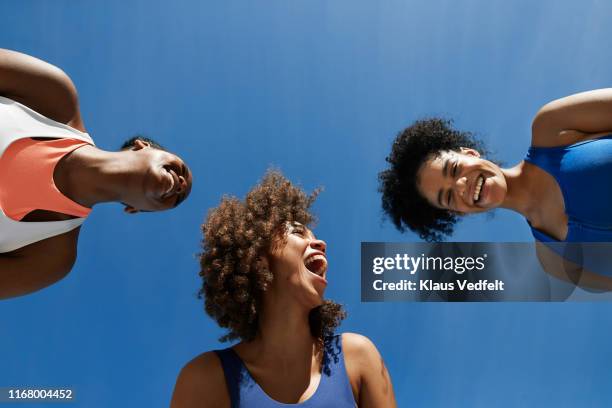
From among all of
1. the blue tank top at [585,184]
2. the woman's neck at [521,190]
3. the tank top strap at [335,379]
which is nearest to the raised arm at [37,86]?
the tank top strap at [335,379]

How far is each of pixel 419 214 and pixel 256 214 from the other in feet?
4.41

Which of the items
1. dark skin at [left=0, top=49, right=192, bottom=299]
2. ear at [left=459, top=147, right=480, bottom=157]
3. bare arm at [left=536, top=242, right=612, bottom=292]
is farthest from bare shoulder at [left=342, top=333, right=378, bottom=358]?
ear at [left=459, top=147, right=480, bottom=157]

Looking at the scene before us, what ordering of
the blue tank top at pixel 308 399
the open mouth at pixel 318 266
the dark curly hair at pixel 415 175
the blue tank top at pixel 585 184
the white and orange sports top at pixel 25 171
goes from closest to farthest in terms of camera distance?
the blue tank top at pixel 308 399 < the open mouth at pixel 318 266 < the blue tank top at pixel 585 184 < the white and orange sports top at pixel 25 171 < the dark curly hair at pixel 415 175

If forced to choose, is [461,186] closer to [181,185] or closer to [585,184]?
[585,184]

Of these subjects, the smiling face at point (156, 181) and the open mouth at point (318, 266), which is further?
the smiling face at point (156, 181)

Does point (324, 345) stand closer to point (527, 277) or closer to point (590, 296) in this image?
point (527, 277)

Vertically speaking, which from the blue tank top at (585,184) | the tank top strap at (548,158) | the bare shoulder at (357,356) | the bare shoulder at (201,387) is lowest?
the bare shoulder at (201,387)

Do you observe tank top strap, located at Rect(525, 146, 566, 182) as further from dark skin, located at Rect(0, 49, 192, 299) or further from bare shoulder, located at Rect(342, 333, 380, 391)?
dark skin, located at Rect(0, 49, 192, 299)

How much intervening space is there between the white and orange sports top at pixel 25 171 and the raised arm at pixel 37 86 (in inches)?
2.1

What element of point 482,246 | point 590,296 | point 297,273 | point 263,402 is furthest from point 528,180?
point 263,402

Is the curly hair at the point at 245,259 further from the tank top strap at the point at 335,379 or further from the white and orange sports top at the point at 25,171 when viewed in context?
the white and orange sports top at the point at 25,171

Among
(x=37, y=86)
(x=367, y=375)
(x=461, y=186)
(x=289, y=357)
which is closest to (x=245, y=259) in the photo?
(x=289, y=357)

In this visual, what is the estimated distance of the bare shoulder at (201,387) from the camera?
221 centimetres

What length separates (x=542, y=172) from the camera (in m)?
2.83
